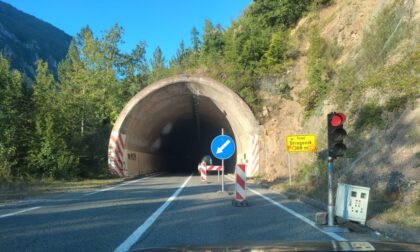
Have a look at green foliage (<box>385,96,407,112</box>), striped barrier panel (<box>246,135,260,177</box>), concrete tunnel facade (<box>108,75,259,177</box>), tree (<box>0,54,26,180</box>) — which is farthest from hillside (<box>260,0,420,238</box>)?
tree (<box>0,54,26,180</box>)

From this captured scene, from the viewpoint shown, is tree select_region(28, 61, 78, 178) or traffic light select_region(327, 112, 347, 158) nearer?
traffic light select_region(327, 112, 347, 158)

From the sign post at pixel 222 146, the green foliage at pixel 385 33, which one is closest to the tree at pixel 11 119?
the sign post at pixel 222 146

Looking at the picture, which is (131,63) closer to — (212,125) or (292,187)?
(212,125)

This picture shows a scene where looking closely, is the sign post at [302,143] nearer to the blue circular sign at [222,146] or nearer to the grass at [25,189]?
the blue circular sign at [222,146]

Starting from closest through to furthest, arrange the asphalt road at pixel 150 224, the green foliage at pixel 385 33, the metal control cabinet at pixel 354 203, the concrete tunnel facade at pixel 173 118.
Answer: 1. the asphalt road at pixel 150 224
2. the metal control cabinet at pixel 354 203
3. the green foliage at pixel 385 33
4. the concrete tunnel facade at pixel 173 118

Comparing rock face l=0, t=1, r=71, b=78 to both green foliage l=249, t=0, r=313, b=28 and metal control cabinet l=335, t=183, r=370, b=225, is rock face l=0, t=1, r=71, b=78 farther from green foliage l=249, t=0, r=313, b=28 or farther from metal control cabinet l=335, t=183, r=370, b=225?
metal control cabinet l=335, t=183, r=370, b=225

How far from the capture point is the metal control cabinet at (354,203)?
30.1ft

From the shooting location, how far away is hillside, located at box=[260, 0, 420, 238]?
38.4 ft

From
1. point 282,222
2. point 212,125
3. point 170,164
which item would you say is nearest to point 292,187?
point 282,222

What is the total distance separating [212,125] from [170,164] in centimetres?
1583

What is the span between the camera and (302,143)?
19.0 meters

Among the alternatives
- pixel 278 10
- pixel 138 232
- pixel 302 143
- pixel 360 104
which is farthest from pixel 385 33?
pixel 138 232

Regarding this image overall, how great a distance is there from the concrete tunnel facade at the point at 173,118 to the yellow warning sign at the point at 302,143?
8.40 meters

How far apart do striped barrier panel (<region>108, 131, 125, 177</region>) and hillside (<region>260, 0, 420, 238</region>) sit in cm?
905
